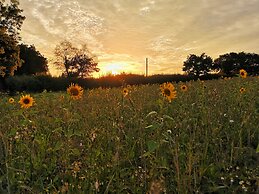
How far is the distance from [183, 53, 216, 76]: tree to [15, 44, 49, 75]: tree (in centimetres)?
3940

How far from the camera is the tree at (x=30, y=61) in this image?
2082 inches

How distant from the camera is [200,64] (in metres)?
80.1

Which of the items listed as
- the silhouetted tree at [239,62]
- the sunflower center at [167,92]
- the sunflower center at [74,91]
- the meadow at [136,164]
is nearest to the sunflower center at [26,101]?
the sunflower center at [74,91]

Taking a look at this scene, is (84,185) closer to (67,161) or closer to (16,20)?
(67,161)

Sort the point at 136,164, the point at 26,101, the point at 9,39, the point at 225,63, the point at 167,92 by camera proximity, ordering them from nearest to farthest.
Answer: the point at 136,164 → the point at 167,92 → the point at 26,101 → the point at 9,39 → the point at 225,63

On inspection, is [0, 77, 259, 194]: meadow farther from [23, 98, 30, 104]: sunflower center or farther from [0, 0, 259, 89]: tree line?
[0, 0, 259, 89]: tree line

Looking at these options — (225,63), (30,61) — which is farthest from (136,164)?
(225,63)

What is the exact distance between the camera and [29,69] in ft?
176

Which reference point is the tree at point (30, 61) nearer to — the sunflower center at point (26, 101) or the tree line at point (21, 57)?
the tree line at point (21, 57)

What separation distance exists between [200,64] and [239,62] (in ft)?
37.3

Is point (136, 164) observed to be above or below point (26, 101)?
below

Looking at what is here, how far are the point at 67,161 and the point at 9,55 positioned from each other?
→ 1316 inches

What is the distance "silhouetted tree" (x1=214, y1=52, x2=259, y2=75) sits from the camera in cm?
7075

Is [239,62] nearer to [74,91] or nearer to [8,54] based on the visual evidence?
[8,54]
